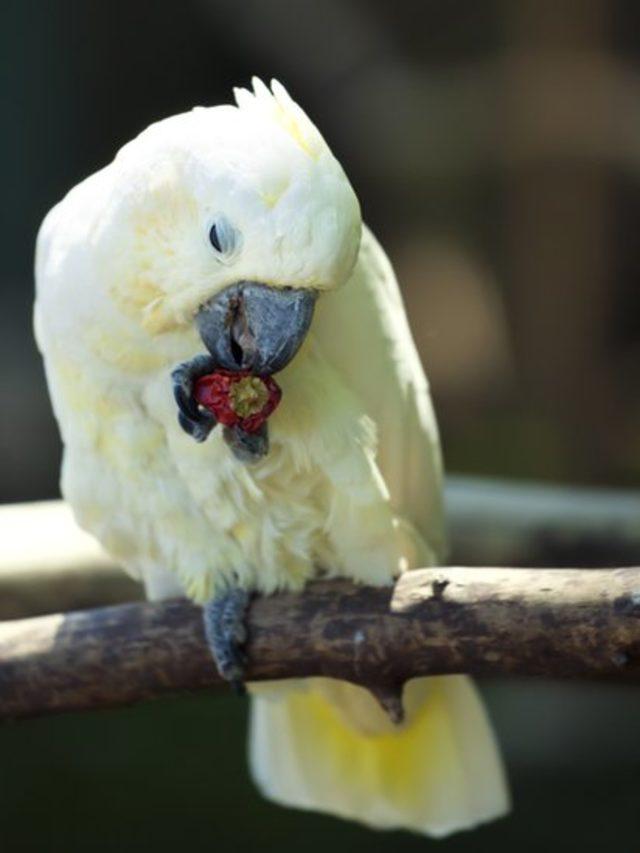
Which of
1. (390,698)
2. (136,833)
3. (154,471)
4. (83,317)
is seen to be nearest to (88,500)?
(154,471)

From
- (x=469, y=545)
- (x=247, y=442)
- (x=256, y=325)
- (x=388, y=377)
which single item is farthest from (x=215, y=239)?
(x=469, y=545)

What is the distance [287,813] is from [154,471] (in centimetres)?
260

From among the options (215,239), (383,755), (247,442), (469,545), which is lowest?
(383,755)

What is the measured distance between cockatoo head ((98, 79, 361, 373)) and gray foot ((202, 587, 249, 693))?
532mm

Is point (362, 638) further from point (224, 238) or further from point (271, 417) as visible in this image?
point (224, 238)

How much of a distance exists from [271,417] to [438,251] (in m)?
2.78

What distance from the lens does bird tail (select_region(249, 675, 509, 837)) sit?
316cm

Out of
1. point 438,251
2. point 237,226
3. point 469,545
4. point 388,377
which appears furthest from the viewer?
point 438,251

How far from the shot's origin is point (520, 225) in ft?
16.9

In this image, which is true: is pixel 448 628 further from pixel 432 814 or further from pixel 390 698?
pixel 432 814

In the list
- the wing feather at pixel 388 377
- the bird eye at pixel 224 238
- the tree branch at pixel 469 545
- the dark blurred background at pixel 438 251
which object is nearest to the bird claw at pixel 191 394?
the bird eye at pixel 224 238

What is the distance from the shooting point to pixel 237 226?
7.26ft

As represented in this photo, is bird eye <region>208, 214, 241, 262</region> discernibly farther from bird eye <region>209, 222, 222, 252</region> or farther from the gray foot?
the gray foot

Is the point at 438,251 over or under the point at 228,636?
over
